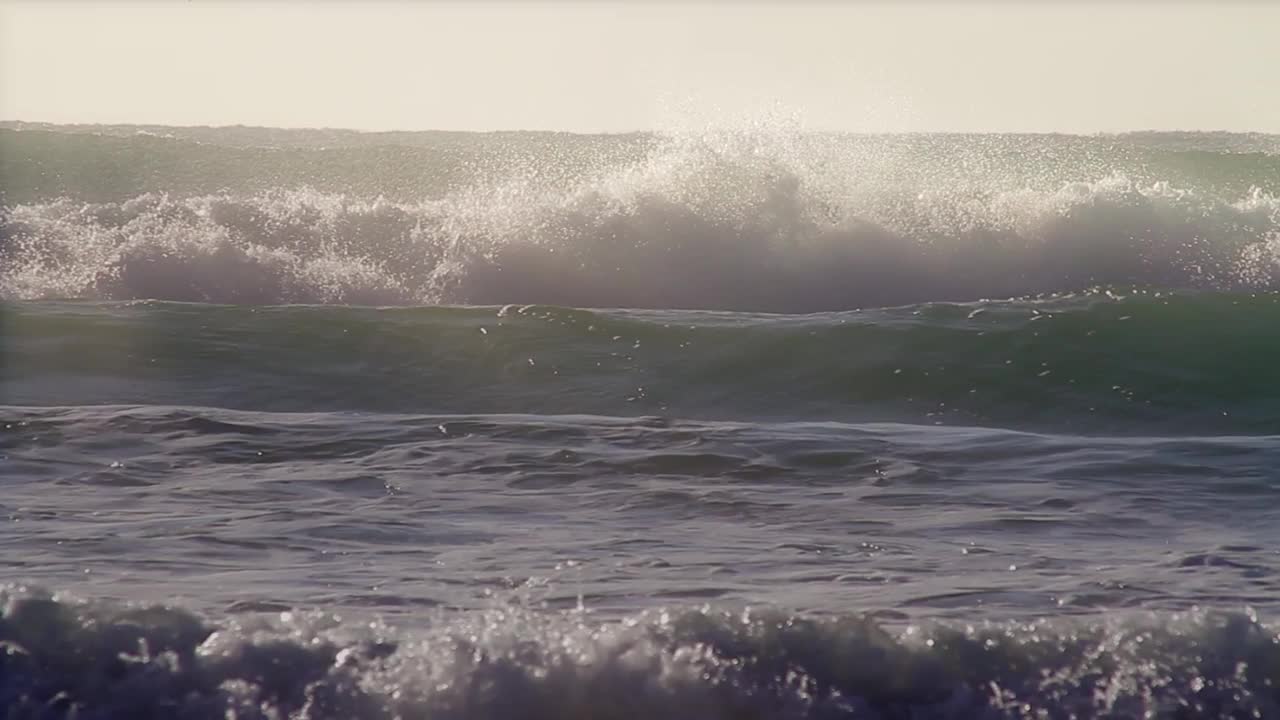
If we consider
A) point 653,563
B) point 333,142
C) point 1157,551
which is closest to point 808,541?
point 653,563

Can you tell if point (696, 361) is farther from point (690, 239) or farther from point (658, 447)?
point (690, 239)

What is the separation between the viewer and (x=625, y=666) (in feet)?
11.7

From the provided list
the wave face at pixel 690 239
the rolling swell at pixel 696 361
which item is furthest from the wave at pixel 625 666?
the wave face at pixel 690 239

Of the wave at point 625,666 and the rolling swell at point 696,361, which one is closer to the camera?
the wave at point 625,666

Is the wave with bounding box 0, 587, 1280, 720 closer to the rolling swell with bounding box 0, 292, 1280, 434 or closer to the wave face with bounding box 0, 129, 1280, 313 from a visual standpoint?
the rolling swell with bounding box 0, 292, 1280, 434

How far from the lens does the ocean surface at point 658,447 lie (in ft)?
11.9

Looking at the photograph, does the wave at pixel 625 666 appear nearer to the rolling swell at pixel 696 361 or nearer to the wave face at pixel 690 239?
the rolling swell at pixel 696 361

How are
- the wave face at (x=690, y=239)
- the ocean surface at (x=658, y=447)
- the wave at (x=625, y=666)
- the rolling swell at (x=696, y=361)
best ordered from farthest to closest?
the wave face at (x=690, y=239)
the rolling swell at (x=696, y=361)
the ocean surface at (x=658, y=447)
the wave at (x=625, y=666)

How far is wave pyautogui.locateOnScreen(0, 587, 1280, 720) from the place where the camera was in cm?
349

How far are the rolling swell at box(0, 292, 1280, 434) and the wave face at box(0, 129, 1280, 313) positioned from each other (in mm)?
1704

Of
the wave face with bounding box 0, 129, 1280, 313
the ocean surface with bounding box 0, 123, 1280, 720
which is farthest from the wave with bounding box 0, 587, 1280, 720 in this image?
the wave face with bounding box 0, 129, 1280, 313

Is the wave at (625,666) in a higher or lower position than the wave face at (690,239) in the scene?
lower

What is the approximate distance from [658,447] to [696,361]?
291 cm

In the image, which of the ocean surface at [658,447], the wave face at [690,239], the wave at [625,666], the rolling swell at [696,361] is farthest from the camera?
the wave face at [690,239]
